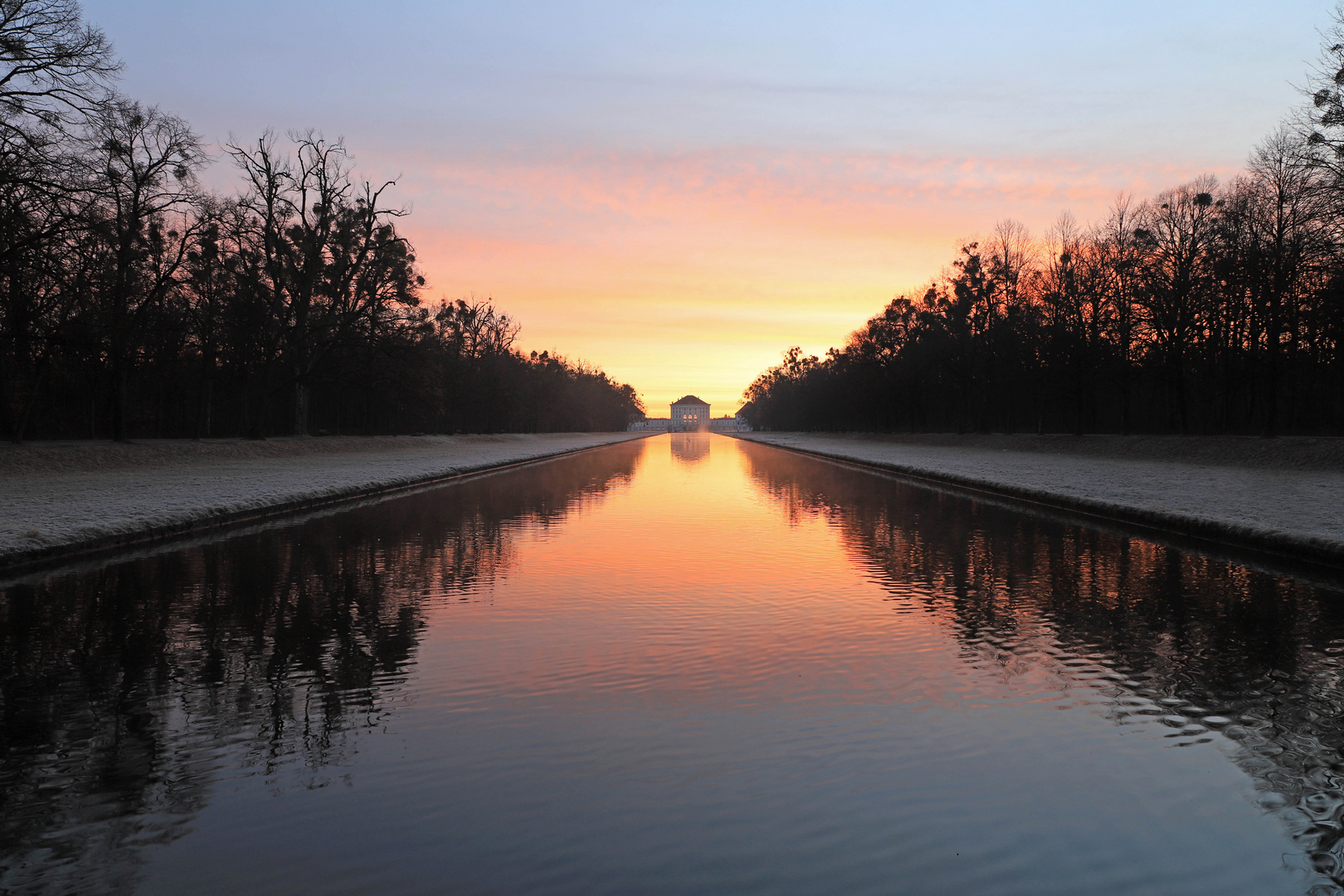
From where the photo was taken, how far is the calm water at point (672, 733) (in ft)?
11.2

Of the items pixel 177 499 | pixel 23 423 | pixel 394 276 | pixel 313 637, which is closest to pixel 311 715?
pixel 313 637

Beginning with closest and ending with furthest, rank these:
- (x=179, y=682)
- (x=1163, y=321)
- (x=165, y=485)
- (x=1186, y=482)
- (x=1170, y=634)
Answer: (x=179, y=682)
(x=1170, y=634)
(x=165, y=485)
(x=1186, y=482)
(x=1163, y=321)

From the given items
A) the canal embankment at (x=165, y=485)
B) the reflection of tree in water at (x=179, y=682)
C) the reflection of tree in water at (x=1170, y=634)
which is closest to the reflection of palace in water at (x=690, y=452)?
the canal embankment at (x=165, y=485)

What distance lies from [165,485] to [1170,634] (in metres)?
22.8

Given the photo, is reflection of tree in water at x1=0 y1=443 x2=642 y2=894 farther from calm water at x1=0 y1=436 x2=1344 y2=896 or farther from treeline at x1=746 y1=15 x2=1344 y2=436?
treeline at x1=746 y1=15 x2=1344 y2=436

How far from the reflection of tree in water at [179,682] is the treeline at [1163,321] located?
31.2 m

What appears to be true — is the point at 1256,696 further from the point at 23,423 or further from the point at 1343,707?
the point at 23,423

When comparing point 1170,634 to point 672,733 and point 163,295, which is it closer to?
point 672,733

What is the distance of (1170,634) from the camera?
24.3ft

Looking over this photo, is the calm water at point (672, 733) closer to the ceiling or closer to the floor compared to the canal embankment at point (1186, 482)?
closer to the floor

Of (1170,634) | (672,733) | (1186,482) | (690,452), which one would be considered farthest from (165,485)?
(690,452)

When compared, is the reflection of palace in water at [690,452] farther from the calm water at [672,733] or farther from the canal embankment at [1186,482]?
the calm water at [672,733]

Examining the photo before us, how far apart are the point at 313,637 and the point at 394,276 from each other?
152 ft

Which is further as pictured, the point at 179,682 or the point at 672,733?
the point at 179,682
